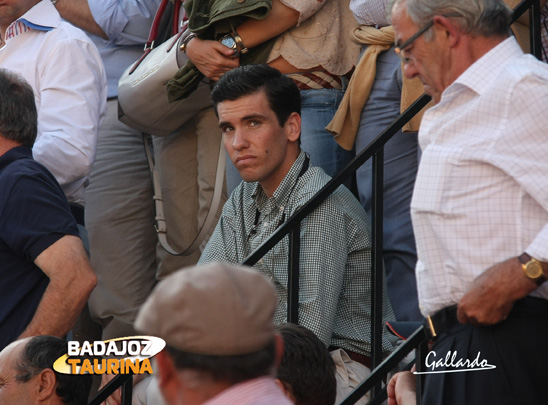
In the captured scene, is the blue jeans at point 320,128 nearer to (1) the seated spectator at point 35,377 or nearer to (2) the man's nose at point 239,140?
(2) the man's nose at point 239,140

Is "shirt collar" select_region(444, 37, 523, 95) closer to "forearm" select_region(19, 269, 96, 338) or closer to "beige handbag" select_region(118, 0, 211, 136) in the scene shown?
"forearm" select_region(19, 269, 96, 338)

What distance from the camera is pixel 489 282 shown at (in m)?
2.74

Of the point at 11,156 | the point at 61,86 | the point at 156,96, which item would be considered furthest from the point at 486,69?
the point at 61,86

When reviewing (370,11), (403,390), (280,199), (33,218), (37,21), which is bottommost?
(403,390)

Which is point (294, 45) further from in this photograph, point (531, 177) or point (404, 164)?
point (531, 177)

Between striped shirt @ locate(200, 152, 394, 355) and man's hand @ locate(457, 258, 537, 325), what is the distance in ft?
3.81

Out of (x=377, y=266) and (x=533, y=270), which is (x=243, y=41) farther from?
(x=533, y=270)

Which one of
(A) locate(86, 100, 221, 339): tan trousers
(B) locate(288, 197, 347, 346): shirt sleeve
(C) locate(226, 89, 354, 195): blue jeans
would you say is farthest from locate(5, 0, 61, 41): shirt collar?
(B) locate(288, 197, 347, 346): shirt sleeve

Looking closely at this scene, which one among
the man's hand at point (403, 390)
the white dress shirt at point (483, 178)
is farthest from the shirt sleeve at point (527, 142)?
the man's hand at point (403, 390)

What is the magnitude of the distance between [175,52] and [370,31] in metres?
1.05

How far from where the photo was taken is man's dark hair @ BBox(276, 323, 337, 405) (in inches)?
121

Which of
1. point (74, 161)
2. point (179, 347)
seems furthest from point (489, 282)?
point (74, 161)

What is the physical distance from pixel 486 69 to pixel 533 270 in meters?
0.65

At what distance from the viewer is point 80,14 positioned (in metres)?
5.76
